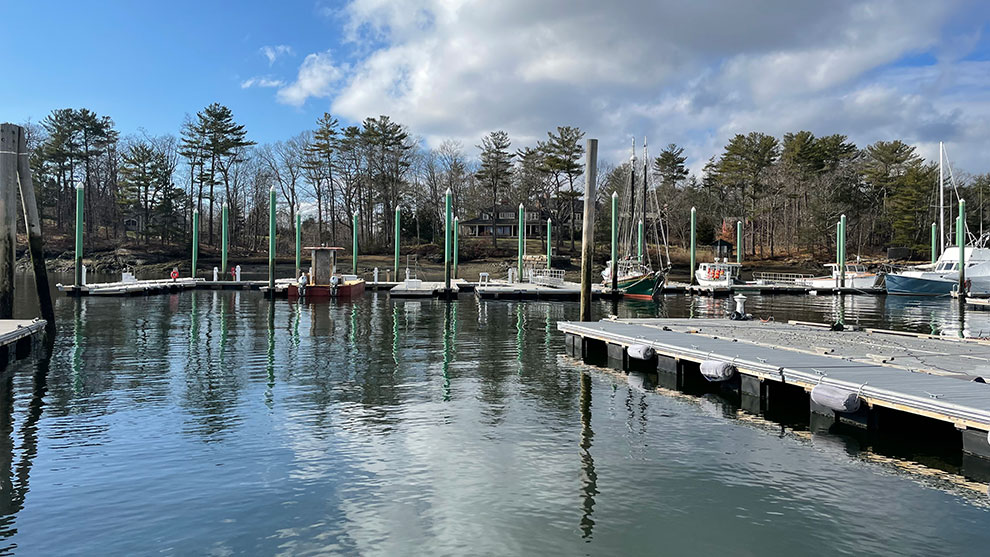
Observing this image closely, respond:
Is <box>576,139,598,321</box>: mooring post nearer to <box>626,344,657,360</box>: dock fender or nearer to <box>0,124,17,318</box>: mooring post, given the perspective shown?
<box>626,344,657,360</box>: dock fender

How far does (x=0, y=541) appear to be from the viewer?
23.1 ft

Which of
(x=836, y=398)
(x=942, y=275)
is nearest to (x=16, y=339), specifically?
(x=836, y=398)

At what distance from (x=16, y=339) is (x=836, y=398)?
18.0 metres

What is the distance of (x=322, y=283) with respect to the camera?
4128 centimetres

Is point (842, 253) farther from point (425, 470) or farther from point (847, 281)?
point (425, 470)

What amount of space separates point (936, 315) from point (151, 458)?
117 ft

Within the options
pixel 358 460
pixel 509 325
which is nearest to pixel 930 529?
pixel 358 460

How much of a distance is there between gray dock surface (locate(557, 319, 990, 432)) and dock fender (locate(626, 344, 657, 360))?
0.62ft

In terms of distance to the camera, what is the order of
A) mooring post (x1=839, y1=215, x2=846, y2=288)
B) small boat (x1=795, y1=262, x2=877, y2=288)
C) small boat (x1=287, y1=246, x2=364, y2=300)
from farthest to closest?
1. small boat (x1=795, y1=262, x2=877, y2=288)
2. mooring post (x1=839, y1=215, x2=846, y2=288)
3. small boat (x1=287, y1=246, x2=364, y2=300)

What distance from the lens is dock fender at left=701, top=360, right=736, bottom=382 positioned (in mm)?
13500

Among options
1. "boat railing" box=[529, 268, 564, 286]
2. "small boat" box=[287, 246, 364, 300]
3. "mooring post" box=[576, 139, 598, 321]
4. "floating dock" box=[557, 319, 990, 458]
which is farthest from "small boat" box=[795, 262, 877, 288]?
"mooring post" box=[576, 139, 598, 321]

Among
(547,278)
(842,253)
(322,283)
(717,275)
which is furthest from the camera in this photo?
(717,275)

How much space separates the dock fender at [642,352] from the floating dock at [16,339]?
14.5 m

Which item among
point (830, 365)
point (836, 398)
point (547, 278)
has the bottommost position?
point (836, 398)
